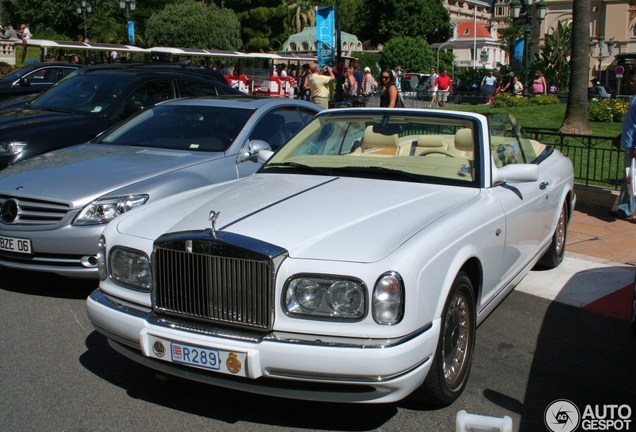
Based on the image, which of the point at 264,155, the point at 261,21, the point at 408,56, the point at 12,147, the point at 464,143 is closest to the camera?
the point at 464,143

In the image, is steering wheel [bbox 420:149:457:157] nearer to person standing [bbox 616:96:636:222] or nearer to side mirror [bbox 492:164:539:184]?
side mirror [bbox 492:164:539:184]

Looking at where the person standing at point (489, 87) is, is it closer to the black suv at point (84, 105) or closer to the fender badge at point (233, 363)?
the black suv at point (84, 105)

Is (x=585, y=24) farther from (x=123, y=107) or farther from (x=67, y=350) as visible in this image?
(x=67, y=350)

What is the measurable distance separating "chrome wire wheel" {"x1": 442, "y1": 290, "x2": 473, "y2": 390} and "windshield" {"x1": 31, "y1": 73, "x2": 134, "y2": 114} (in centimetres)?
609

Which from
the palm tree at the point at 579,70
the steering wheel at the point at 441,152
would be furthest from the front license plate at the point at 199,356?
the palm tree at the point at 579,70

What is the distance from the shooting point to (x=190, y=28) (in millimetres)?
62594

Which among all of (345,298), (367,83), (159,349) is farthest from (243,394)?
(367,83)

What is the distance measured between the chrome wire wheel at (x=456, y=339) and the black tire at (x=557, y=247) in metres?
2.85

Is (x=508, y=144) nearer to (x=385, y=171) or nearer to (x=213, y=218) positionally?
(x=385, y=171)

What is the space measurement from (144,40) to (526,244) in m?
70.4

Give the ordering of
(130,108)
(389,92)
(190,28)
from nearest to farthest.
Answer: (130,108)
(389,92)
(190,28)

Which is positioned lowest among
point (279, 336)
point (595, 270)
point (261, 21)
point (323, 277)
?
point (595, 270)

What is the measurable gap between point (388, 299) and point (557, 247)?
412 cm

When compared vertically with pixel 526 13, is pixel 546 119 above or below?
below
